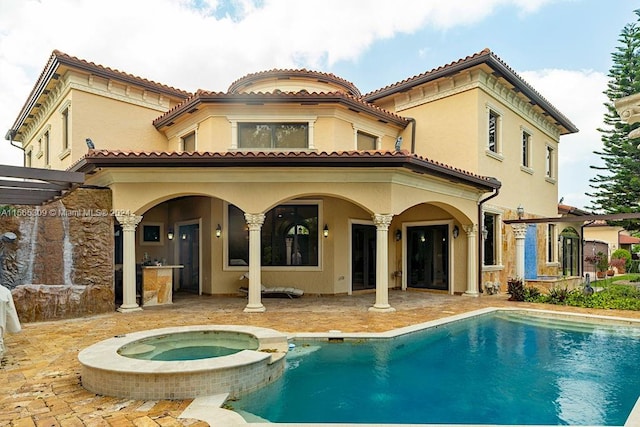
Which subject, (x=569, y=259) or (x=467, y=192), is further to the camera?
(x=569, y=259)

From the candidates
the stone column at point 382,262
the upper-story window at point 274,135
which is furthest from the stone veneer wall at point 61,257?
the stone column at point 382,262

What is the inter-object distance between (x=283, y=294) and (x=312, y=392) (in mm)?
7309

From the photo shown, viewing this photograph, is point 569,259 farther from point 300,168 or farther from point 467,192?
point 300,168

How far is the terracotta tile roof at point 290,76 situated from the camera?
15031mm

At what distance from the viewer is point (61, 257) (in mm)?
9812

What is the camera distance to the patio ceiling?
5824 mm

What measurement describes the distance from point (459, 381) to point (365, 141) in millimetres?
9893

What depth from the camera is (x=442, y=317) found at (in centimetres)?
982

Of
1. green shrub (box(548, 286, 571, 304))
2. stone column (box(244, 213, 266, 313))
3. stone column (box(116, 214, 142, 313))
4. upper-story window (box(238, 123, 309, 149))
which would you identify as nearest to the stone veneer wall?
stone column (box(116, 214, 142, 313))

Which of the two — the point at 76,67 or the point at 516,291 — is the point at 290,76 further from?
the point at 516,291

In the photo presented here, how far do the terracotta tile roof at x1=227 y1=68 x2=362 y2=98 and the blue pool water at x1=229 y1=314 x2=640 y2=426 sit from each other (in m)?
10.3

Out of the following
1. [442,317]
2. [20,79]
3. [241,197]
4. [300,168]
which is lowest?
[442,317]

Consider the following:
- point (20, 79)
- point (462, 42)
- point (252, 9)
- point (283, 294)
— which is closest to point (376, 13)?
point (252, 9)

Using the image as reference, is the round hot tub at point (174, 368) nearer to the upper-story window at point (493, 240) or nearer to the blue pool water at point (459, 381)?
the blue pool water at point (459, 381)
